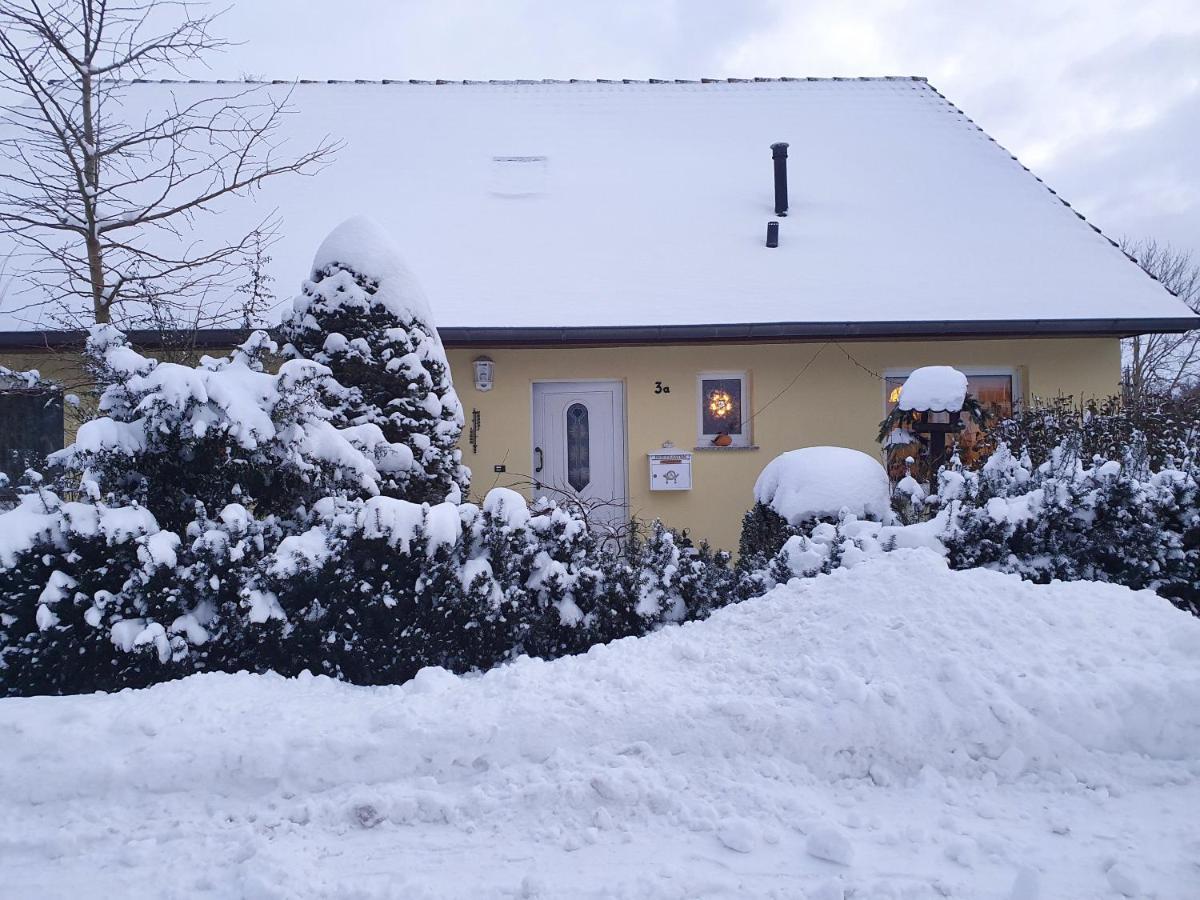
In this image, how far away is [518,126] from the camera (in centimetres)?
1114

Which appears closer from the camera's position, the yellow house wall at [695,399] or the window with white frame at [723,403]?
the yellow house wall at [695,399]

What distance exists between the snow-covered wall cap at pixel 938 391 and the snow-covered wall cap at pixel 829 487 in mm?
811

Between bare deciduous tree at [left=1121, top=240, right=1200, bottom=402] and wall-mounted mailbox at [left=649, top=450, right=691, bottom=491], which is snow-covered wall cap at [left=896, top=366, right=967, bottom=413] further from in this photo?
bare deciduous tree at [left=1121, top=240, right=1200, bottom=402]

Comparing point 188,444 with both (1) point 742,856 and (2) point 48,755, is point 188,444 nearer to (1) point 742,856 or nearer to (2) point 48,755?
(2) point 48,755

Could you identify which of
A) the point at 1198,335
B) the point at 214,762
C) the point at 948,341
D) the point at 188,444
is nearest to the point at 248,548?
the point at 188,444

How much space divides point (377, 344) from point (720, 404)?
13.2 ft

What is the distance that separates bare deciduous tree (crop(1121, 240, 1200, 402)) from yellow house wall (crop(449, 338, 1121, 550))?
1254 cm

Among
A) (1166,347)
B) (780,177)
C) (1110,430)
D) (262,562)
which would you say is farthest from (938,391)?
(1166,347)

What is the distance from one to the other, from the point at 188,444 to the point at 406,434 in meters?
1.89

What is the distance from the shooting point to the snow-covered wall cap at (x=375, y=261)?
5605 millimetres

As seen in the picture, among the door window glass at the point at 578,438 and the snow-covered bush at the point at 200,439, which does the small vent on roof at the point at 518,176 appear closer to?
the door window glass at the point at 578,438

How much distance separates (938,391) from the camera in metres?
6.26

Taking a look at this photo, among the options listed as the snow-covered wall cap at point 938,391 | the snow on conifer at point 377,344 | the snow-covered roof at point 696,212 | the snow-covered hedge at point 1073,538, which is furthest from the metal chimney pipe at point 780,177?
the snow-covered hedge at point 1073,538

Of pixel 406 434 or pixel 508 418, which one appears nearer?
pixel 406 434
